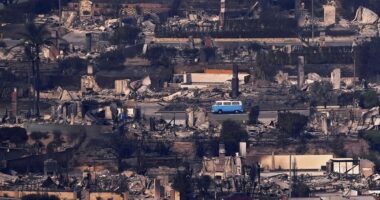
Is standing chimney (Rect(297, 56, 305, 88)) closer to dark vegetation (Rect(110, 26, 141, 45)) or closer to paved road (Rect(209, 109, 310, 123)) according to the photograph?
paved road (Rect(209, 109, 310, 123))

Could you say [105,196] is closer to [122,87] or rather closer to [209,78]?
[122,87]

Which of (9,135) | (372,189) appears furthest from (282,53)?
(372,189)

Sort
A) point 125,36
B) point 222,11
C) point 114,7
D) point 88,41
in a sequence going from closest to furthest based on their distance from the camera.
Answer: point 88,41 < point 125,36 < point 222,11 < point 114,7

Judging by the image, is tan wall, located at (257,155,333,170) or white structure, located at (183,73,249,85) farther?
white structure, located at (183,73,249,85)

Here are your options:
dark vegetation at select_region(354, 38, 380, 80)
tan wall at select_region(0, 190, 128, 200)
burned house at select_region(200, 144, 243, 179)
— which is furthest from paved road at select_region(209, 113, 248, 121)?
tan wall at select_region(0, 190, 128, 200)

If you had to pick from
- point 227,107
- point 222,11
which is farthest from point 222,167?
point 222,11

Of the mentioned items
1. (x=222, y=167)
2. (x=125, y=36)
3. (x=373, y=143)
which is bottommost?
(x=125, y=36)
